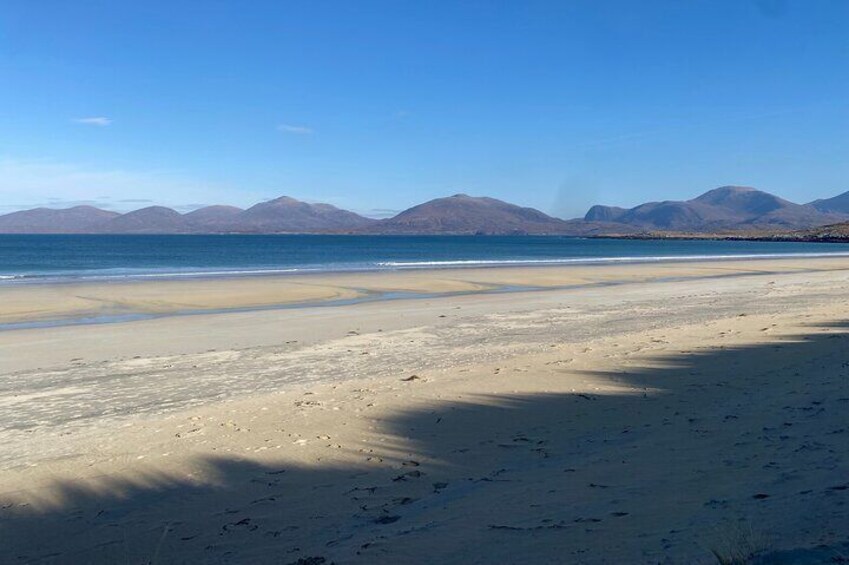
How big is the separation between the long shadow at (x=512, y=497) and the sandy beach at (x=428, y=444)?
→ 26mm

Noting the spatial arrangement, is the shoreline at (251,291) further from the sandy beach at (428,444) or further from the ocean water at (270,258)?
A: the ocean water at (270,258)

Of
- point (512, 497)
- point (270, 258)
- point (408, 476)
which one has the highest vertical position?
point (270, 258)

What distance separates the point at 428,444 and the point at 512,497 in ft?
6.23

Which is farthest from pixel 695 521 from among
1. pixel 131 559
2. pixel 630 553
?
pixel 131 559

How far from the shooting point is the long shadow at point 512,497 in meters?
4.53

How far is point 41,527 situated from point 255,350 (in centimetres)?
855

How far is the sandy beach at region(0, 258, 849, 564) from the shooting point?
484 cm

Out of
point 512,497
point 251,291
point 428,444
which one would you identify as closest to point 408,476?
point 428,444

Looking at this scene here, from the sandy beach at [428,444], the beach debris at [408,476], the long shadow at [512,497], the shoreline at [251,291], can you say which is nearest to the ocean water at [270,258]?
the shoreline at [251,291]

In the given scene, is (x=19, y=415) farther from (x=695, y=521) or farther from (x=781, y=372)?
(x=781, y=372)

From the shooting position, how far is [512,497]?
5641 mm

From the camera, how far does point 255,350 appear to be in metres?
14.2

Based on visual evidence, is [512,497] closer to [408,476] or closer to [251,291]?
[408,476]

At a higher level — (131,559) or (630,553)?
(630,553)
